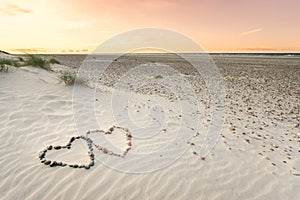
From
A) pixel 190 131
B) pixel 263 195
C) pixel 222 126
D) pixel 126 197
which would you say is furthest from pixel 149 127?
pixel 263 195

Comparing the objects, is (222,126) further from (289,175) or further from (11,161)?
(11,161)

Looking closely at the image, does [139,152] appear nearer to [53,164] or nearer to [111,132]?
[111,132]

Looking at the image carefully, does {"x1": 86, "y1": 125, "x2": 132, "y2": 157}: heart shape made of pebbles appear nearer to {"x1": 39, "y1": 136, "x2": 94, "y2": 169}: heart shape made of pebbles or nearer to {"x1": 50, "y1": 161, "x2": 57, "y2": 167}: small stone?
{"x1": 39, "y1": 136, "x2": 94, "y2": 169}: heart shape made of pebbles

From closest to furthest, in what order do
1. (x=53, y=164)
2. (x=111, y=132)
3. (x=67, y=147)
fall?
(x=53, y=164) < (x=67, y=147) < (x=111, y=132)

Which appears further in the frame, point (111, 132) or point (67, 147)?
point (111, 132)

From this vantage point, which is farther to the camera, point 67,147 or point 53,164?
point 67,147

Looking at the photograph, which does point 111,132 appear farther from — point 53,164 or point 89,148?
point 53,164

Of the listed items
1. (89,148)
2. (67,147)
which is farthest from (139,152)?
(67,147)

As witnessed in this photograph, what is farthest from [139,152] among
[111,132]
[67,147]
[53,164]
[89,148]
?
[53,164]

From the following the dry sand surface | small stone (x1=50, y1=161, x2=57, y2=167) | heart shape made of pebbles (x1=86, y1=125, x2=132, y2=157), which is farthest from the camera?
heart shape made of pebbles (x1=86, y1=125, x2=132, y2=157)

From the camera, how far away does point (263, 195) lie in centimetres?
338

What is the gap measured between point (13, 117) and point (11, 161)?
1867 mm

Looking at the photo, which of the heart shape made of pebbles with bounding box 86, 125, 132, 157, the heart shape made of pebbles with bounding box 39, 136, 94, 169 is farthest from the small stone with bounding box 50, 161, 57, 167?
the heart shape made of pebbles with bounding box 86, 125, 132, 157

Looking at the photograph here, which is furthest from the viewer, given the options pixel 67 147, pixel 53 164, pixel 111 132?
Result: pixel 111 132
